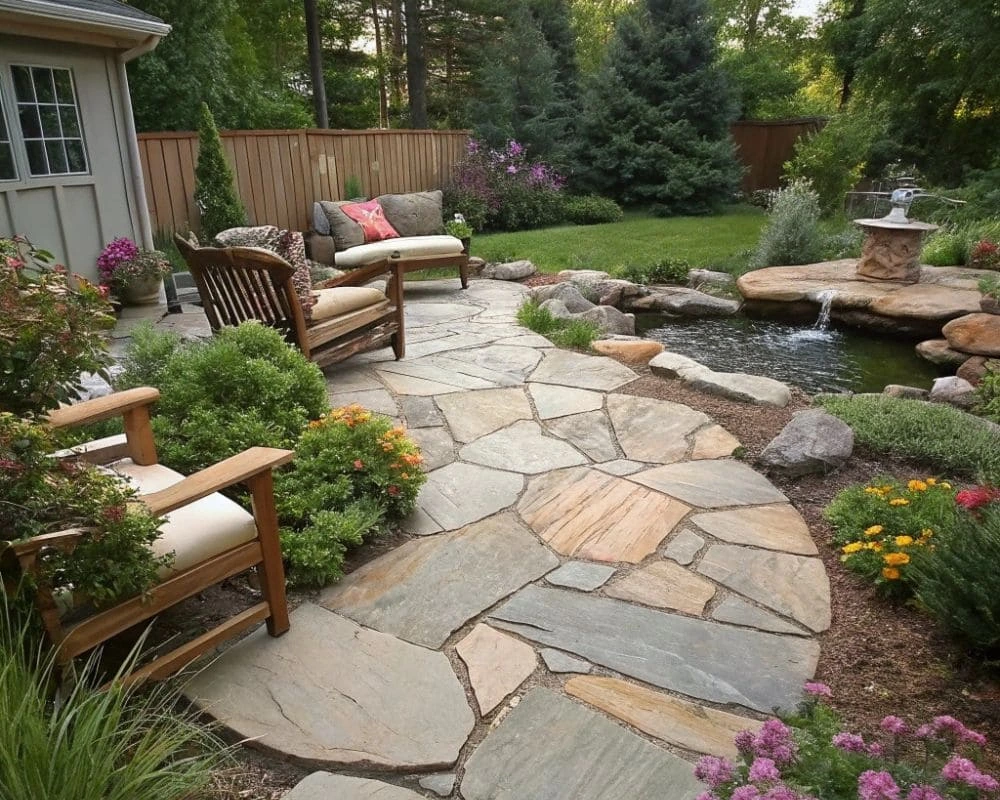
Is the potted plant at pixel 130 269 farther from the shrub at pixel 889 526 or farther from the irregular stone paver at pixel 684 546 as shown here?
the shrub at pixel 889 526

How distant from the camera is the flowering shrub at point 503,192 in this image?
425 inches

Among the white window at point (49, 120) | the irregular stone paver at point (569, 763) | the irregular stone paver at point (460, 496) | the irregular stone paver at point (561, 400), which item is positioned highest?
the white window at point (49, 120)

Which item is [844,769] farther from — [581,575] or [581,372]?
[581,372]

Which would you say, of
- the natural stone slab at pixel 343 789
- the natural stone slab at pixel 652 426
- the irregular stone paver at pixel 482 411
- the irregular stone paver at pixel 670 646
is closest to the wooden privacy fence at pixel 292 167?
the irregular stone paver at pixel 482 411

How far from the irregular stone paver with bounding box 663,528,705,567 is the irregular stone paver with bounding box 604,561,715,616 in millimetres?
53

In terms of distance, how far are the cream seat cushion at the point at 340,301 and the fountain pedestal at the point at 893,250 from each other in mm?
5006

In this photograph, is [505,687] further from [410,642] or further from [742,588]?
[742,588]

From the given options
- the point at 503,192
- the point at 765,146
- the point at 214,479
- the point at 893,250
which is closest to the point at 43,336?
the point at 214,479

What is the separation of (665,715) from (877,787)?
70 centimetres

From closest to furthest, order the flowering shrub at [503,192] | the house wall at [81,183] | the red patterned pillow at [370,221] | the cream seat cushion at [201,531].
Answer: the cream seat cushion at [201,531] → the house wall at [81,183] → the red patterned pillow at [370,221] → the flowering shrub at [503,192]

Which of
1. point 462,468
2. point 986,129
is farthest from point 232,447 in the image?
point 986,129

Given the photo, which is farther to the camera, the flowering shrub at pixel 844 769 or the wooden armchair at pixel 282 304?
the wooden armchair at pixel 282 304

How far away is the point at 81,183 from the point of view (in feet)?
18.7

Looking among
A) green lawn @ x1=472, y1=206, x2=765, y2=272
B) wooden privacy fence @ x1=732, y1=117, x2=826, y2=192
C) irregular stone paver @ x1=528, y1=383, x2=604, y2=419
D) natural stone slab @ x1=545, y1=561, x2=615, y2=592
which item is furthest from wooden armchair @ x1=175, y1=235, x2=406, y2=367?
wooden privacy fence @ x1=732, y1=117, x2=826, y2=192
